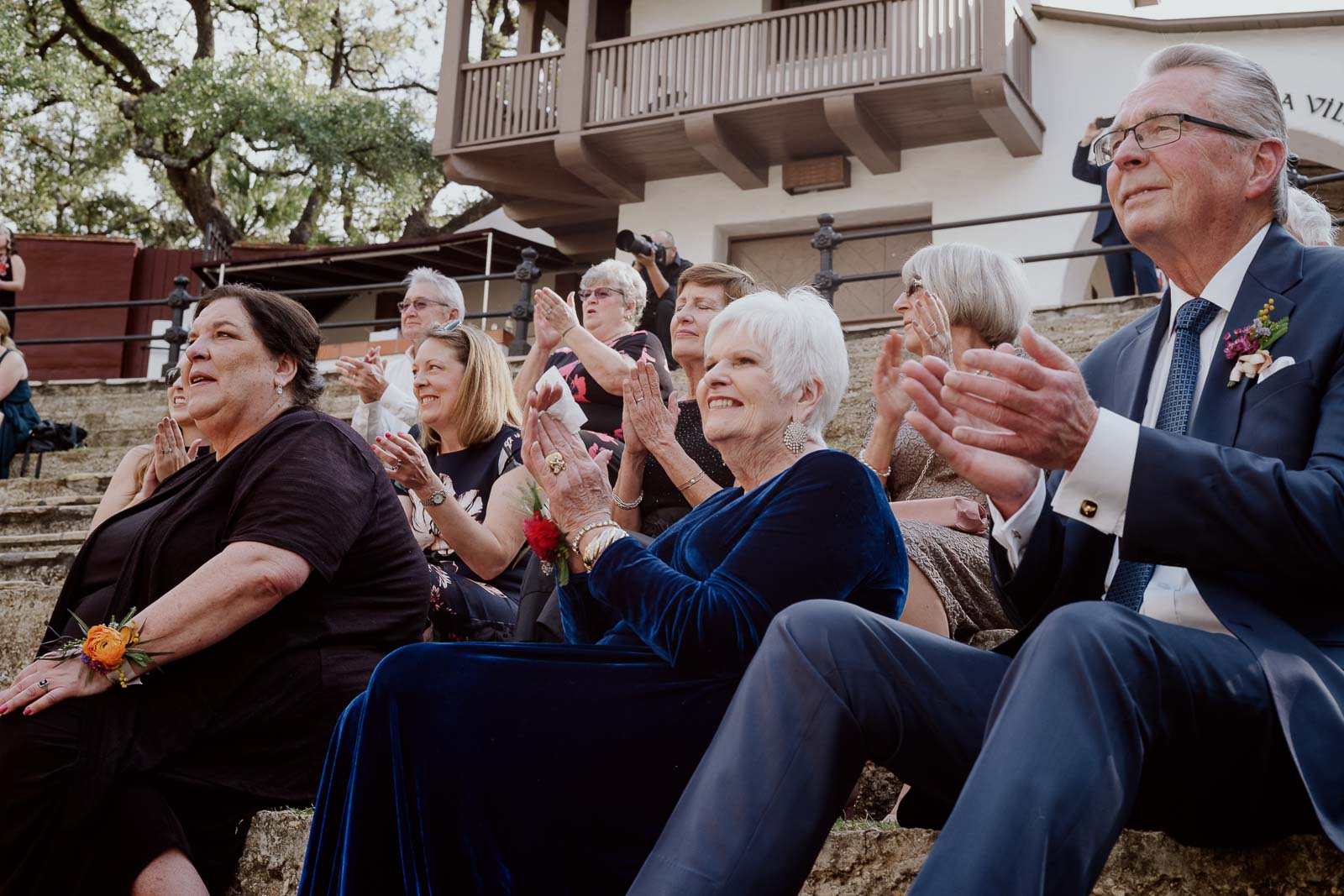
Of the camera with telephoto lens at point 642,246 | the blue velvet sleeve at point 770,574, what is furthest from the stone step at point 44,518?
the blue velvet sleeve at point 770,574

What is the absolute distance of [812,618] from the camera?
73.8 inches

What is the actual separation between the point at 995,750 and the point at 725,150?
501 inches

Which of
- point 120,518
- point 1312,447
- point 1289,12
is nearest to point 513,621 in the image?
point 120,518

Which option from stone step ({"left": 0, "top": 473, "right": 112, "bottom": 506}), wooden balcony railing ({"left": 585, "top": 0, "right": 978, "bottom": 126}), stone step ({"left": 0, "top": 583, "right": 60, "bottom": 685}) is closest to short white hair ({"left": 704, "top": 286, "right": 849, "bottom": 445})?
stone step ({"left": 0, "top": 583, "right": 60, "bottom": 685})

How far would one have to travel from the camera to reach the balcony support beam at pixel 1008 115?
12656 mm

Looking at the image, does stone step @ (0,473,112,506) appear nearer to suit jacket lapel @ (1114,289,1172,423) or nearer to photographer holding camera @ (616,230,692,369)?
photographer holding camera @ (616,230,692,369)

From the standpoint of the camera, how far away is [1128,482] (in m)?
1.86

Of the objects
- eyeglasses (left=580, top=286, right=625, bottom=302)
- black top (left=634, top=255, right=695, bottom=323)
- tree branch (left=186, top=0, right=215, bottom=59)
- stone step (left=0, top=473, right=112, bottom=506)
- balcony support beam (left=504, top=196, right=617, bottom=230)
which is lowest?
stone step (left=0, top=473, right=112, bottom=506)

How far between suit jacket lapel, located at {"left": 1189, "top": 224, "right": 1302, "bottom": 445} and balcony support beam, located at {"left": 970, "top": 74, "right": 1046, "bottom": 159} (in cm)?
1094

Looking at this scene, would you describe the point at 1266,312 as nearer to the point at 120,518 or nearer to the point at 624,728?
the point at 624,728

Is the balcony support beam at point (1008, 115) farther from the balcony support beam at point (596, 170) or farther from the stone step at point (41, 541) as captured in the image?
the stone step at point (41, 541)

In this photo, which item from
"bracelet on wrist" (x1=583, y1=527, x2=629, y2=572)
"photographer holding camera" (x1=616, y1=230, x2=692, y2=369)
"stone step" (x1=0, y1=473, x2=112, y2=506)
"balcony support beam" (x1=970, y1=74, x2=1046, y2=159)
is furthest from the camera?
"balcony support beam" (x1=970, y1=74, x2=1046, y2=159)

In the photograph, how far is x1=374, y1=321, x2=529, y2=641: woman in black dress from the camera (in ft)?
12.2

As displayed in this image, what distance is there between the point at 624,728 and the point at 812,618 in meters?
0.62
